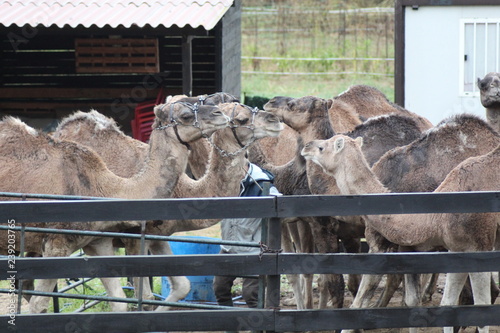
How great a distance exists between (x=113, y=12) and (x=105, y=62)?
2692 mm

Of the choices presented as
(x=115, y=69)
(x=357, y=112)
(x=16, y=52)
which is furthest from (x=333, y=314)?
(x=16, y=52)

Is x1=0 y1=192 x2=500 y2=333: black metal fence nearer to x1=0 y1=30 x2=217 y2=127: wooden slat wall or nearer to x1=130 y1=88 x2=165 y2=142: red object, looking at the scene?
x1=130 y1=88 x2=165 y2=142: red object

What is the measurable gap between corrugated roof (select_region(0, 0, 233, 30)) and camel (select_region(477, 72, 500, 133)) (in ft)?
12.5

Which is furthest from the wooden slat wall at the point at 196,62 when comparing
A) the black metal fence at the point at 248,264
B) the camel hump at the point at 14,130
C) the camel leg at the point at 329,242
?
the black metal fence at the point at 248,264

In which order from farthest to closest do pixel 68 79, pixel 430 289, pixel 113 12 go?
pixel 68 79, pixel 113 12, pixel 430 289

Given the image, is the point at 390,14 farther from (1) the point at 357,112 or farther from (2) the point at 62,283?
(2) the point at 62,283

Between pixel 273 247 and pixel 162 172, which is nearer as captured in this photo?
pixel 273 247

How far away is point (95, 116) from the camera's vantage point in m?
7.86

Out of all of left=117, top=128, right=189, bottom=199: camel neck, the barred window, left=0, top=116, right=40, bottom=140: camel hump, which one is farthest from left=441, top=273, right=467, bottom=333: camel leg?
the barred window

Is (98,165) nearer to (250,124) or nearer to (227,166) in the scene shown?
(227,166)

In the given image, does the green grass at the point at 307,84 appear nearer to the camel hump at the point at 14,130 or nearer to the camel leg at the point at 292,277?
the camel leg at the point at 292,277

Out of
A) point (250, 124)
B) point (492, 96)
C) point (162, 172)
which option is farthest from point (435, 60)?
point (162, 172)

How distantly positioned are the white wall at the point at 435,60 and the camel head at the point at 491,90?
288cm

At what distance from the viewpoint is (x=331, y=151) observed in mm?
6914
